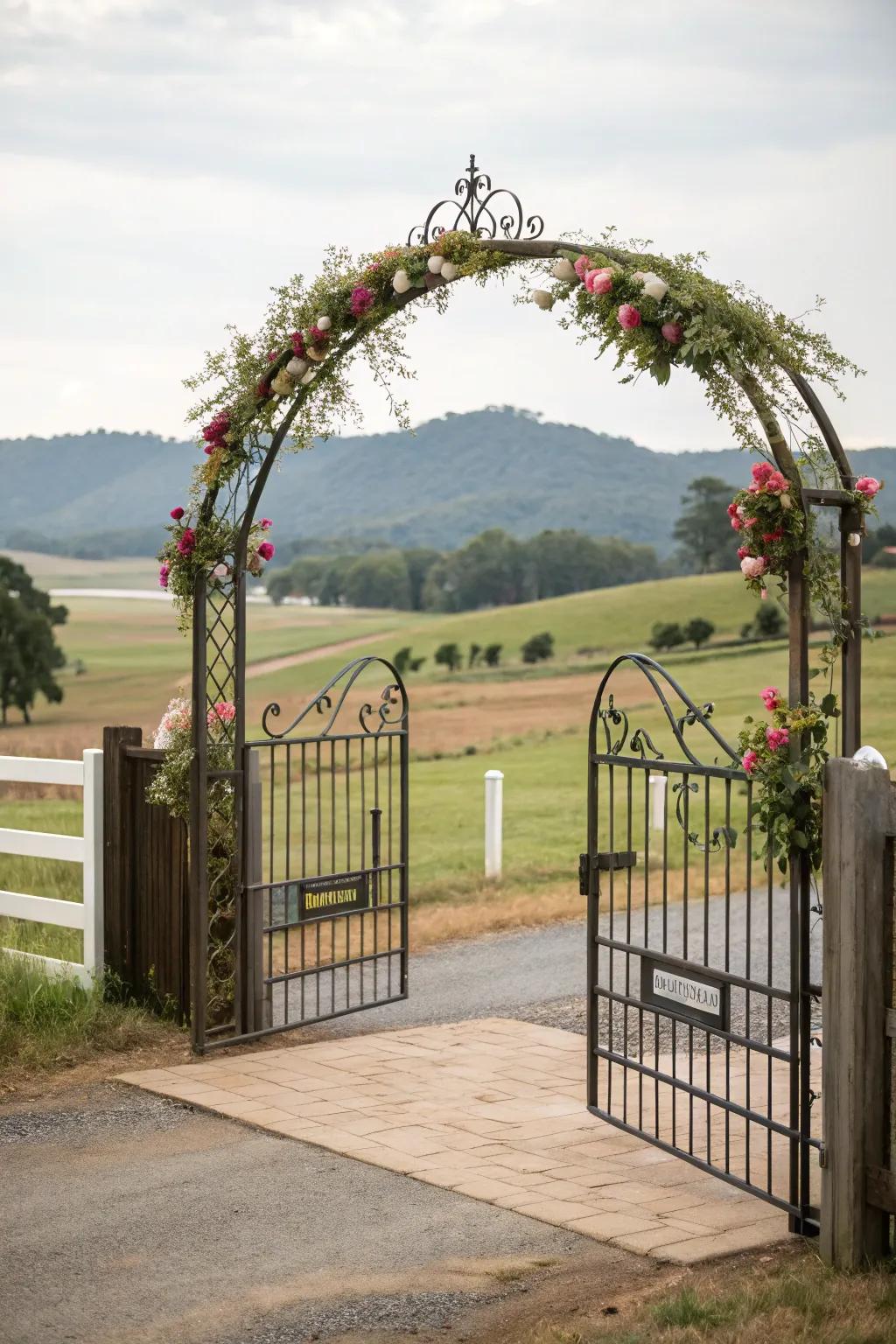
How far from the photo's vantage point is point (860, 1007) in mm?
4691

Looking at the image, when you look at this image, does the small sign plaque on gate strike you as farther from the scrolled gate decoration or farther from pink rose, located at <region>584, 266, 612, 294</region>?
pink rose, located at <region>584, 266, 612, 294</region>

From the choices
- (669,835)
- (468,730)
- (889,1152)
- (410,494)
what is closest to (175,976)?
(889,1152)

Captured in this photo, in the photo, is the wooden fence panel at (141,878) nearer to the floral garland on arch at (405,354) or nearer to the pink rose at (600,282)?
the floral garland on arch at (405,354)

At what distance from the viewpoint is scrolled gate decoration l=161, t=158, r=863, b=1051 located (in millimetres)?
5594

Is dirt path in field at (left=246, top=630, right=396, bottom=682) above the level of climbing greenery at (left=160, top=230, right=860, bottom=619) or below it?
below

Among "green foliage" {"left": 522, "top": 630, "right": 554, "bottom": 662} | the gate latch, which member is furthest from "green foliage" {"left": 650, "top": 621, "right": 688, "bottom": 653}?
the gate latch

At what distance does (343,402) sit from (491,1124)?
12.1 ft

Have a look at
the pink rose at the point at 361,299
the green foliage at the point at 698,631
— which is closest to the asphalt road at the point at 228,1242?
the pink rose at the point at 361,299

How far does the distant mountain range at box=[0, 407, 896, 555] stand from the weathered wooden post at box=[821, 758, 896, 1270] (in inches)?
1387

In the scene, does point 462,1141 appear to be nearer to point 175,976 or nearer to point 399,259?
point 175,976

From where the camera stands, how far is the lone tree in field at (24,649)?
3178 centimetres

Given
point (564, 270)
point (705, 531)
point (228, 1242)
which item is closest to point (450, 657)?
point (705, 531)

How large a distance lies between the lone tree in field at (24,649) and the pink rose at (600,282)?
2749cm

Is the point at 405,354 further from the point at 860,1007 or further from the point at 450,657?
the point at 450,657
